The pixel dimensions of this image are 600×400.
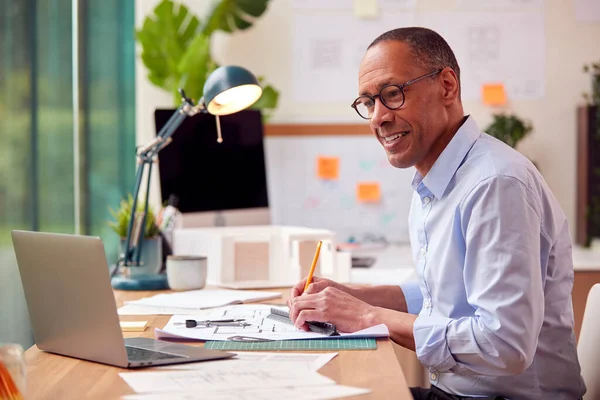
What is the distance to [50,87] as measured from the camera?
2824 millimetres

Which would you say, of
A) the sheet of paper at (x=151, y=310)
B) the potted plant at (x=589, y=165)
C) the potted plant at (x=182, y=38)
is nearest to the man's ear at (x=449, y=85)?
the sheet of paper at (x=151, y=310)

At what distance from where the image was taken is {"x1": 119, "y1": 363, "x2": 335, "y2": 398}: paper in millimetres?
1064

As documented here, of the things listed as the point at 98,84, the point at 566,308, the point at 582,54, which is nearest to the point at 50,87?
the point at 98,84

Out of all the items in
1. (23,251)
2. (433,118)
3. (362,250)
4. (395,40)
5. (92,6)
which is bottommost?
(362,250)

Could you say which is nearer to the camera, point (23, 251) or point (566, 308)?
point (23, 251)

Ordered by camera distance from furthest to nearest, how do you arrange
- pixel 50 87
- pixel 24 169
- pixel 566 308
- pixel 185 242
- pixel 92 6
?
pixel 92 6, pixel 50 87, pixel 24 169, pixel 185 242, pixel 566 308

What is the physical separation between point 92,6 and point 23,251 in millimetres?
2420

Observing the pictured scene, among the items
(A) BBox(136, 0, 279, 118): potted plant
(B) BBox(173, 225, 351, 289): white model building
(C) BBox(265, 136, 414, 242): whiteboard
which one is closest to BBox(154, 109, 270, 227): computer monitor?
(B) BBox(173, 225, 351, 289): white model building

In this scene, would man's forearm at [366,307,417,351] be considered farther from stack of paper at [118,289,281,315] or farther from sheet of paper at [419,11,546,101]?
sheet of paper at [419,11,546,101]

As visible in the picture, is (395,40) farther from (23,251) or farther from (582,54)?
(582,54)

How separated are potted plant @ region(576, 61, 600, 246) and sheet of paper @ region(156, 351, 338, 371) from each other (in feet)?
8.27

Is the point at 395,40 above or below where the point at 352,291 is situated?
above

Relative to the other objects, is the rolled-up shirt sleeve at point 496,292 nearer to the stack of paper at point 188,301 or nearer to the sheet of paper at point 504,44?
the stack of paper at point 188,301

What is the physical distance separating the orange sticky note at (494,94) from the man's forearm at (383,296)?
216 centimetres
